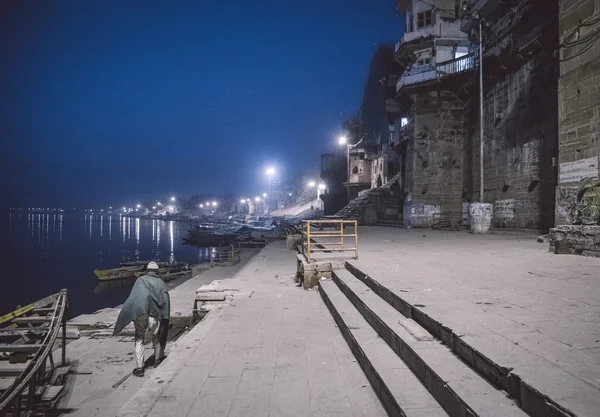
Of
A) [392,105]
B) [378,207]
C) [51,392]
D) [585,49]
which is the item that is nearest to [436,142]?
[378,207]

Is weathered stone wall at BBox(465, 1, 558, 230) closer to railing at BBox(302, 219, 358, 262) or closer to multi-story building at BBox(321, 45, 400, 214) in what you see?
railing at BBox(302, 219, 358, 262)

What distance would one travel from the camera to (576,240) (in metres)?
8.57

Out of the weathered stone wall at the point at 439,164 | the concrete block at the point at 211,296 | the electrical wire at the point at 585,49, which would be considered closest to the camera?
the concrete block at the point at 211,296

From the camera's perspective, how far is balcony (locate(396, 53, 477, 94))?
21.1 m

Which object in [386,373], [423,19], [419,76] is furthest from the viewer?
[423,19]

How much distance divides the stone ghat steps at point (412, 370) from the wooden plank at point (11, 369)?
672 cm

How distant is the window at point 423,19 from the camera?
27.7 m

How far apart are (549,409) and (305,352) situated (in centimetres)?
298

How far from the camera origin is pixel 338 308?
5.85m

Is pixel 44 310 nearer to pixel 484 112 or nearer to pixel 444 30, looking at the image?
pixel 484 112

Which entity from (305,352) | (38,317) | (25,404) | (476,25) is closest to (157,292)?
(305,352)

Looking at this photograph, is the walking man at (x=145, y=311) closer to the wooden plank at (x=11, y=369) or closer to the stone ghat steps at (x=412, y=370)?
the wooden plank at (x=11, y=369)

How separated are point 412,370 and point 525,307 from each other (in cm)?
185

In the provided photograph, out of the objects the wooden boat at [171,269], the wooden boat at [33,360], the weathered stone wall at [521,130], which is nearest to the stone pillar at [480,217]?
the weathered stone wall at [521,130]
